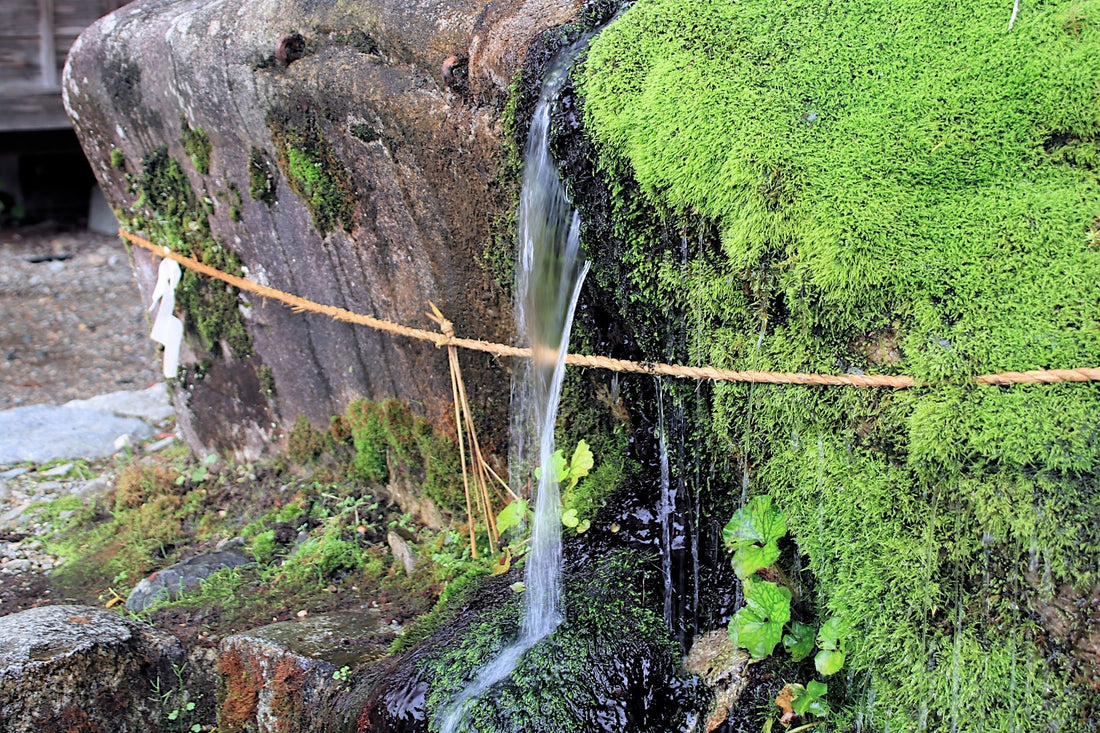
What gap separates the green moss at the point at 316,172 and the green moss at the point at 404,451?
0.86 m

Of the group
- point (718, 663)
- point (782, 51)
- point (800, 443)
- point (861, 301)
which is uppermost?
point (782, 51)

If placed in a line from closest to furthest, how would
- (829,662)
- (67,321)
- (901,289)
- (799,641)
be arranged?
1. (901,289)
2. (829,662)
3. (799,641)
4. (67,321)

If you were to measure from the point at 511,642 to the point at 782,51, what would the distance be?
5.98 ft

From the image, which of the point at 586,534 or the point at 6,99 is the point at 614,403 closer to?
the point at 586,534

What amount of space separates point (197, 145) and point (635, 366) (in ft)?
9.37

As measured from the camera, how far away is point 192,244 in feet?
15.2

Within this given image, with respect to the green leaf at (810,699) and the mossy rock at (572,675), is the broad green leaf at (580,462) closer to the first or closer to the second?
the mossy rock at (572,675)

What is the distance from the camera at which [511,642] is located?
2.47 metres

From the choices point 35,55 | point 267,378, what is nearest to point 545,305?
point 267,378

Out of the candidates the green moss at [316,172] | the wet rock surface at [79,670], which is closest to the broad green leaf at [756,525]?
the green moss at [316,172]

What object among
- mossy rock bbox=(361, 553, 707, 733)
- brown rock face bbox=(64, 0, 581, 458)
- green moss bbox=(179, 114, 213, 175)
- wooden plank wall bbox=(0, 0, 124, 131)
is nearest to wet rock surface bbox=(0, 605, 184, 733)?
mossy rock bbox=(361, 553, 707, 733)

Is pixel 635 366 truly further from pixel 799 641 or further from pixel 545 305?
pixel 799 641

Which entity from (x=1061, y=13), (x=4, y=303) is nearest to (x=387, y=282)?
(x=1061, y=13)

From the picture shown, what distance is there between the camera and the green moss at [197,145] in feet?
13.9
